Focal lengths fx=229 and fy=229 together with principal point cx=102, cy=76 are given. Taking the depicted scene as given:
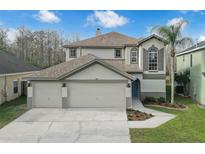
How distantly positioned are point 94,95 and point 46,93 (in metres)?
3.69

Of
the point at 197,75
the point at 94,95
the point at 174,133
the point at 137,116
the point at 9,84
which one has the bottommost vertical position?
the point at 174,133

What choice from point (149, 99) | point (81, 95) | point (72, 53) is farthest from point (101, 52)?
point (81, 95)

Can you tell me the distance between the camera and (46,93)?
693 inches

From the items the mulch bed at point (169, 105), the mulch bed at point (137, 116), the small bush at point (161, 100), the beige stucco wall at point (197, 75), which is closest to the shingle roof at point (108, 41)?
the beige stucco wall at point (197, 75)

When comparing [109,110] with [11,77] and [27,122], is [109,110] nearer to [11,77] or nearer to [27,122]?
[27,122]

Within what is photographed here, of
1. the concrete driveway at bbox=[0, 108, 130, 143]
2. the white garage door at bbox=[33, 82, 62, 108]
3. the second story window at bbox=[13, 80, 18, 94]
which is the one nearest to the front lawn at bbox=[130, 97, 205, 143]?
the concrete driveway at bbox=[0, 108, 130, 143]

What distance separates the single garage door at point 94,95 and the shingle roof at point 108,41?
9.18 meters

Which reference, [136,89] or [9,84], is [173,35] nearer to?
[136,89]

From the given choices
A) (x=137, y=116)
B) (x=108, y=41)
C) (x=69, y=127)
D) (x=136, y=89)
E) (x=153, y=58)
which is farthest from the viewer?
(x=108, y=41)

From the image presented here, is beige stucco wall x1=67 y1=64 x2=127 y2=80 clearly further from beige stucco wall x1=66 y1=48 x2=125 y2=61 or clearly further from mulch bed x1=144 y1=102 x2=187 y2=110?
beige stucco wall x1=66 y1=48 x2=125 y2=61

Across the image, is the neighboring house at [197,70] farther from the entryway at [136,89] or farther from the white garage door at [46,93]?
the white garage door at [46,93]

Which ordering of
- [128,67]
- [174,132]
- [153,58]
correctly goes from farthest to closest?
[128,67] < [153,58] < [174,132]
